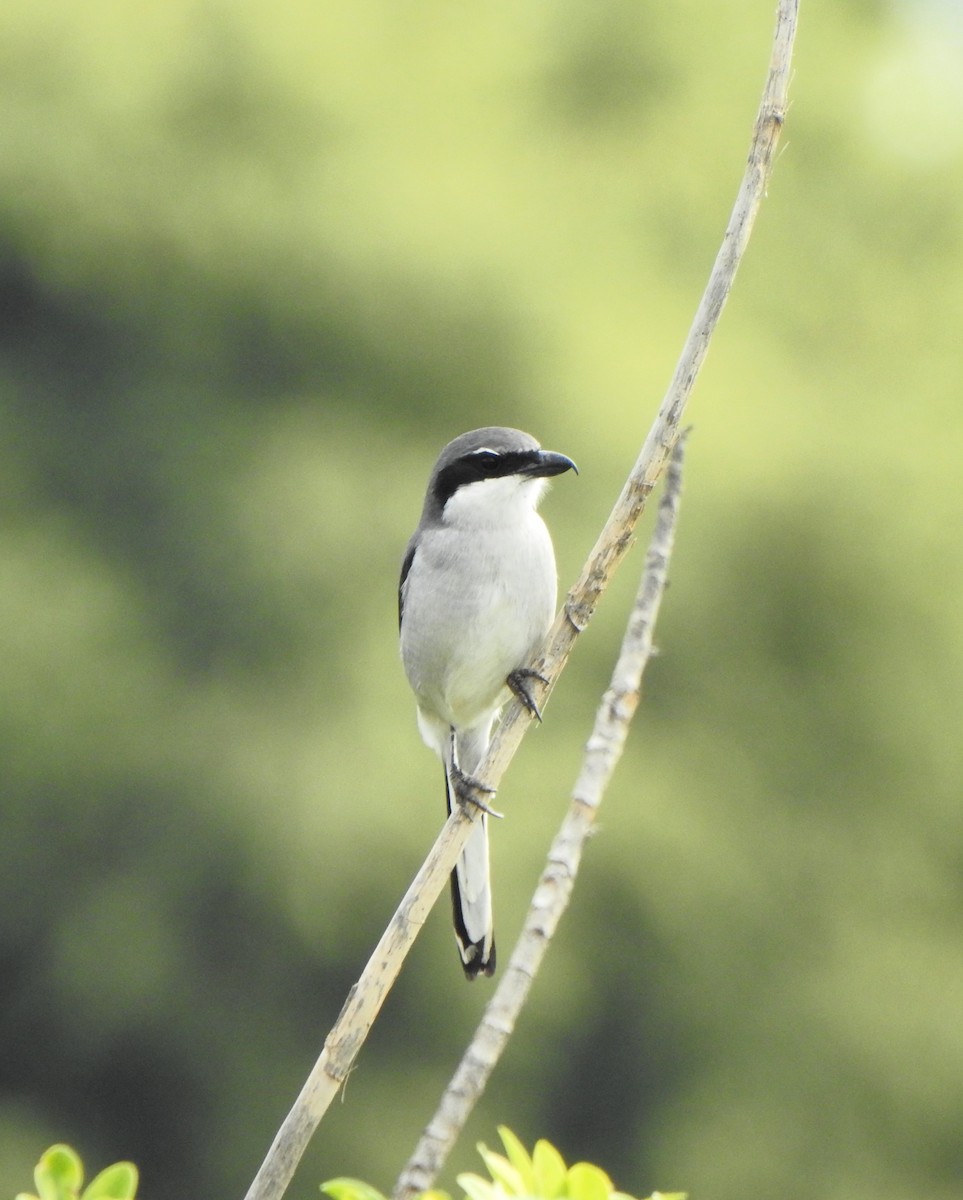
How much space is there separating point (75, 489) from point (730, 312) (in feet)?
11.5

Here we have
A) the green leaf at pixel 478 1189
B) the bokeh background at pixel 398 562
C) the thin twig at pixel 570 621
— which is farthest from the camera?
the bokeh background at pixel 398 562

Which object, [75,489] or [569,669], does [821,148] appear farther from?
[75,489]

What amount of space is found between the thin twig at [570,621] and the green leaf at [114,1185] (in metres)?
0.20

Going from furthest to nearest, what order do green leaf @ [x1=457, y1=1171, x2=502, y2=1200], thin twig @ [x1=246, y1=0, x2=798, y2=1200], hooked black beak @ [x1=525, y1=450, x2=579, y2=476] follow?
hooked black beak @ [x1=525, y1=450, x2=579, y2=476], thin twig @ [x1=246, y1=0, x2=798, y2=1200], green leaf @ [x1=457, y1=1171, x2=502, y2=1200]

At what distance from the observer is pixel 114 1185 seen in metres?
1.27

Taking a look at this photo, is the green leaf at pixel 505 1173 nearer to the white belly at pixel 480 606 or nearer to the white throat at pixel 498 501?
the white belly at pixel 480 606

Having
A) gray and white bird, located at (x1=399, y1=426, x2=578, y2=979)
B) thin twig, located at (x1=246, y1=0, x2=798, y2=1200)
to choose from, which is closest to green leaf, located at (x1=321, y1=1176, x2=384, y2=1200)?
thin twig, located at (x1=246, y1=0, x2=798, y2=1200)

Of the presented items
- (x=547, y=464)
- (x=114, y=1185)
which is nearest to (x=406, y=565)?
(x=547, y=464)

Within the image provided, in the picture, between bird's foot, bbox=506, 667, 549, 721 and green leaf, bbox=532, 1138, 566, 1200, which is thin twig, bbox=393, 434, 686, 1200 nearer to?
green leaf, bbox=532, 1138, 566, 1200

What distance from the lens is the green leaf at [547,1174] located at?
1.23 metres

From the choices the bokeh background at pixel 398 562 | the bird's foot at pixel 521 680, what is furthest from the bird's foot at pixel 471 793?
the bokeh background at pixel 398 562

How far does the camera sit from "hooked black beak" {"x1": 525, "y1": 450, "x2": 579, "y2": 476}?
9.43 feet

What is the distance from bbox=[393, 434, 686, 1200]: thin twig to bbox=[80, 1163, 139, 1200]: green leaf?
0.85 ft

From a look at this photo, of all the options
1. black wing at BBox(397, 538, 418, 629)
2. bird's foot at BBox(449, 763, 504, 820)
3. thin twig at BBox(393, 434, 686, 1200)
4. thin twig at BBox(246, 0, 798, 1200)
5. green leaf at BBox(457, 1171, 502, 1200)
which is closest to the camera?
green leaf at BBox(457, 1171, 502, 1200)
